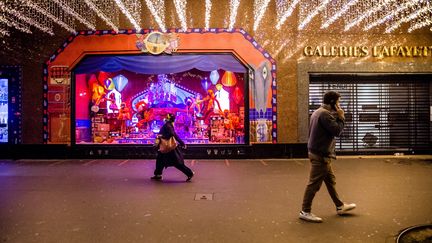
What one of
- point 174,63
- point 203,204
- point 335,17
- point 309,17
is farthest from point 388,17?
point 203,204

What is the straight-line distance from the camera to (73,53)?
43.0ft

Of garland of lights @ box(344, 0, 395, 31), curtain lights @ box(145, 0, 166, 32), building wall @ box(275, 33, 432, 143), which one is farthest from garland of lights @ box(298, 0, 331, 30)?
curtain lights @ box(145, 0, 166, 32)

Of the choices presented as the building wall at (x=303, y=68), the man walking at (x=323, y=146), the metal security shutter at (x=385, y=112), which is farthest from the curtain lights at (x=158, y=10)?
the man walking at (x=323, y=146)

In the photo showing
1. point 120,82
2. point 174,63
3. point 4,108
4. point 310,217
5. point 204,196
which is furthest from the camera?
point 120,82

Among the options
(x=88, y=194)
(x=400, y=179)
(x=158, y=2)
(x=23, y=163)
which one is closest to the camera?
(x=88, y=194)

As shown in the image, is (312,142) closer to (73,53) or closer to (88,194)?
(88,194)

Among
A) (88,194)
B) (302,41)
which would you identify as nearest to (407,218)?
(88,194)

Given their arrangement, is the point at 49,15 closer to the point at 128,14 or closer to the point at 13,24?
the point at 13,24

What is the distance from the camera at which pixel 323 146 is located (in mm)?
5512

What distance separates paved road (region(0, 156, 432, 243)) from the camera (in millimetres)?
4848

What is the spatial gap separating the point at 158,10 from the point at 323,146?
361 inches

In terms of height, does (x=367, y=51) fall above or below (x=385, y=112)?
above

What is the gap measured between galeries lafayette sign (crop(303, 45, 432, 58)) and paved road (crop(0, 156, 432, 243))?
4.22 meters

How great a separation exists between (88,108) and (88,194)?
7.07 m
